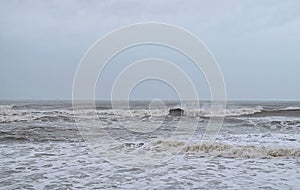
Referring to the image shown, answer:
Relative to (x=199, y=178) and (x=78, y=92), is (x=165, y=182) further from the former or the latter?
(x=78, y=92)

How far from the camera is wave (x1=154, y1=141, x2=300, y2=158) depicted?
38.1 ft

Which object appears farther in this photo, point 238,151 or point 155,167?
point 238,151

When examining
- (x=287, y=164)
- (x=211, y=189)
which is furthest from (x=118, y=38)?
(x=287, y=164)

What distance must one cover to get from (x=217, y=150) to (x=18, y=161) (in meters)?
6.03

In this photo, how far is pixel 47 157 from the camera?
11.1m

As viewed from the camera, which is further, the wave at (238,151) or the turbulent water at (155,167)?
the wave at (238,151)

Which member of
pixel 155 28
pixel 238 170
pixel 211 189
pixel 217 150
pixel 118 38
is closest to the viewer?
pixel 211 189

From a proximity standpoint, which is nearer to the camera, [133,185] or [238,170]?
[133,185]

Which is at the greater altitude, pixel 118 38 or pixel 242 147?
pixel 118 38

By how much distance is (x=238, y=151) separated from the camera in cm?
1209

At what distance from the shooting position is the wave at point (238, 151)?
38.1 feet

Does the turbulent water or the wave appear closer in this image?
the turbulent water

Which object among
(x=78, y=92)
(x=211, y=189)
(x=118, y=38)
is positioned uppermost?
(x=118, y=38)

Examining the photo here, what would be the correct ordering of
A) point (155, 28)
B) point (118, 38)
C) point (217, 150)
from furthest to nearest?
1. point (217, 150)
2. point (155, 28)
3. point (118, 38)
